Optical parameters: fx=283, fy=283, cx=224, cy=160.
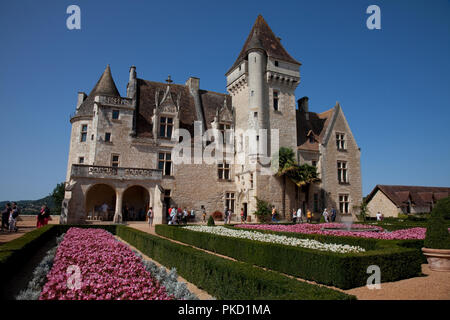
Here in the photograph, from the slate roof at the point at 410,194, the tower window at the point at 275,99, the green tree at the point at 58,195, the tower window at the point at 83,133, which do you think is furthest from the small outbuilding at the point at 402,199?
the green tree at the point at 58,195

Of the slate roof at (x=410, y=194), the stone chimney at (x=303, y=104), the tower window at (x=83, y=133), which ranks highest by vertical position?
the stone chimney at (x=303, y=104)

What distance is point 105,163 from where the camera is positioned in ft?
78.8

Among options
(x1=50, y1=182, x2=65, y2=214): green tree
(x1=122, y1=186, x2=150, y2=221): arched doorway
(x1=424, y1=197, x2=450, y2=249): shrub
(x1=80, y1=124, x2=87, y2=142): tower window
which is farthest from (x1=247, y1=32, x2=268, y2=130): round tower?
(x1=50, y1=182, x2=65, y2=214): green tree

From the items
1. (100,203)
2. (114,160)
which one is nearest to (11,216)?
(100,203)

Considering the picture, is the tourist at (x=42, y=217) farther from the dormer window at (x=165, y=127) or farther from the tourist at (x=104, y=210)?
the dormer window at (x=165, y=127)

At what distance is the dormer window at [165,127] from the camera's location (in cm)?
2642

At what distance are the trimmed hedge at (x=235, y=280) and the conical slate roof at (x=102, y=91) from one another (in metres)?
20.6

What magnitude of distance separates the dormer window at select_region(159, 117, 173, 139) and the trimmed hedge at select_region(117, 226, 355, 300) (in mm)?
18695

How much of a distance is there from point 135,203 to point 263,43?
20100mm

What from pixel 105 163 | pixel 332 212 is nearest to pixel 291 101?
pixel 332 212

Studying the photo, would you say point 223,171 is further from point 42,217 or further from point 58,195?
point 58,195

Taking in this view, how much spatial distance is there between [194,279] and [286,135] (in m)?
22.7

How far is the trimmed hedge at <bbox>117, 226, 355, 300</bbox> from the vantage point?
4.28m

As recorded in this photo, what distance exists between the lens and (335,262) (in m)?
6.41
